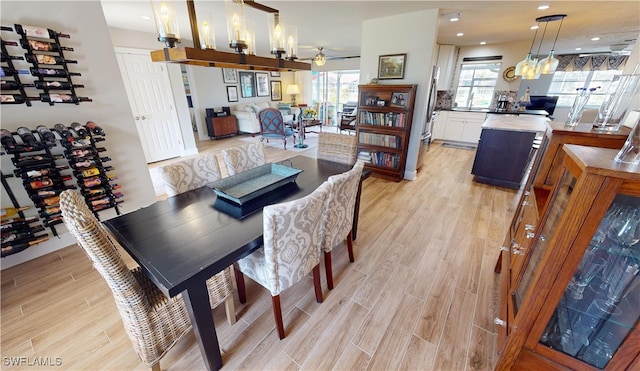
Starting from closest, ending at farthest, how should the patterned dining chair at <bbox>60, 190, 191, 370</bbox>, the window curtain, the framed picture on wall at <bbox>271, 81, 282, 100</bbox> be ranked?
1. the patterned dining chair at <bbox>60, 190, 191, 370</bbox>
2. the window curtain
3. the framed picture on wall at <bbox>271, 81, 282, 100</bbox>

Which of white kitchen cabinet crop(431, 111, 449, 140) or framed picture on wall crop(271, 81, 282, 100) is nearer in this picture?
white kitchen cabinet crop(431, 111, 449, 140)

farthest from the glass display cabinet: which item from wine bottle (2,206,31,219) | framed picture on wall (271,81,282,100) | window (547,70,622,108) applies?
window (547,70,622,108)

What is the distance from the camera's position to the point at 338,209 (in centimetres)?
162

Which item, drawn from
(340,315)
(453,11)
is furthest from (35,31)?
(453,11)

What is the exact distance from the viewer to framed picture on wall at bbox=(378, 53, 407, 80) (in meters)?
3.54

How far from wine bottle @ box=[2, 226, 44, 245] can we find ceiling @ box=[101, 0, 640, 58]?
8.34 feet

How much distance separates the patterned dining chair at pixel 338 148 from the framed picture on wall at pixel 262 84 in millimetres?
6574

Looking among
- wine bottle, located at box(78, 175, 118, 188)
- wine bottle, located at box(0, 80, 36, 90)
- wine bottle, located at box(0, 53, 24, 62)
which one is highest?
wine bottle, located at box(0, 53, 24, 62)

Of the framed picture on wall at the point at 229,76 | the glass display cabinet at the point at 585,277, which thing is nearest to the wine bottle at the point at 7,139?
the glass display cabinet at the point at 585,277

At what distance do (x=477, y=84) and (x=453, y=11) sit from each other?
4092 millimetres

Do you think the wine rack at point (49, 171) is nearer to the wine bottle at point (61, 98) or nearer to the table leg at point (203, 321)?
the wine bottle at point (61, 98)

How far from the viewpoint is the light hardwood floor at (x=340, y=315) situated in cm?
140

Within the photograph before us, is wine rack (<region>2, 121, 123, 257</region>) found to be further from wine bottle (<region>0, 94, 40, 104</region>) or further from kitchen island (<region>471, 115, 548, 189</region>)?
kitchen island (<region>471, 115, 548, 189</region>)

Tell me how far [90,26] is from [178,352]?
2.94 m
